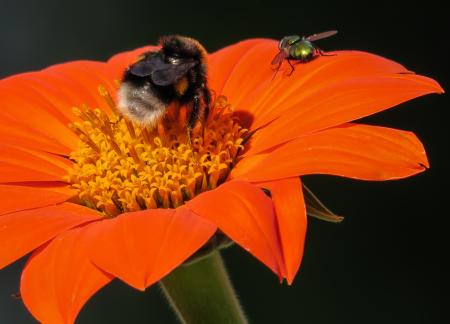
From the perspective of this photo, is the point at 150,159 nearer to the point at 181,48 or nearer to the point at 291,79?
the point at 181,48

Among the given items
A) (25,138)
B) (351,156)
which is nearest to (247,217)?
(351,156)

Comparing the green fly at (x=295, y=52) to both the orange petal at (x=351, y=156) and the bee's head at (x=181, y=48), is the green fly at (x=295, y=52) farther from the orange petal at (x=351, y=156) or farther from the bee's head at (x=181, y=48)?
the orange petal at (x=351, y=156)

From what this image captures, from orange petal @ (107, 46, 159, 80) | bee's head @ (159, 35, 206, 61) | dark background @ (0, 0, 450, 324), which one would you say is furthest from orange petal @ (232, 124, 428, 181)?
dark background @ (0, 0, 450, 324)

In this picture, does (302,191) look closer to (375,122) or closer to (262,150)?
(262,150)

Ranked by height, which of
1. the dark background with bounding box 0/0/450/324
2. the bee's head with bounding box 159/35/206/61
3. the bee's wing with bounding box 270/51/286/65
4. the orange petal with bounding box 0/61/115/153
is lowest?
the dark background with bounding box 0/0/450/324

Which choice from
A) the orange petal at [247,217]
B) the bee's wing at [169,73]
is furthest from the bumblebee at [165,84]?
the orange petal at [247,217]

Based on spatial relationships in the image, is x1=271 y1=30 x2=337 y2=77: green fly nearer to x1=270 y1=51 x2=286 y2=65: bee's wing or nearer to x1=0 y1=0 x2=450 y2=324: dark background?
x1=270 y1=51 x2=286 y2=65: bee's wing

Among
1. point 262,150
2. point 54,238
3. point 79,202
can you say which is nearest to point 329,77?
point 262,150

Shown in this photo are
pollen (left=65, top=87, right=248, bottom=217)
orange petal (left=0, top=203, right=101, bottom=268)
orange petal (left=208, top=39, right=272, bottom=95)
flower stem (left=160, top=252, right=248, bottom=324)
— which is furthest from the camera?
orange petal (left=208, top=39, right=272, bottom=95)
